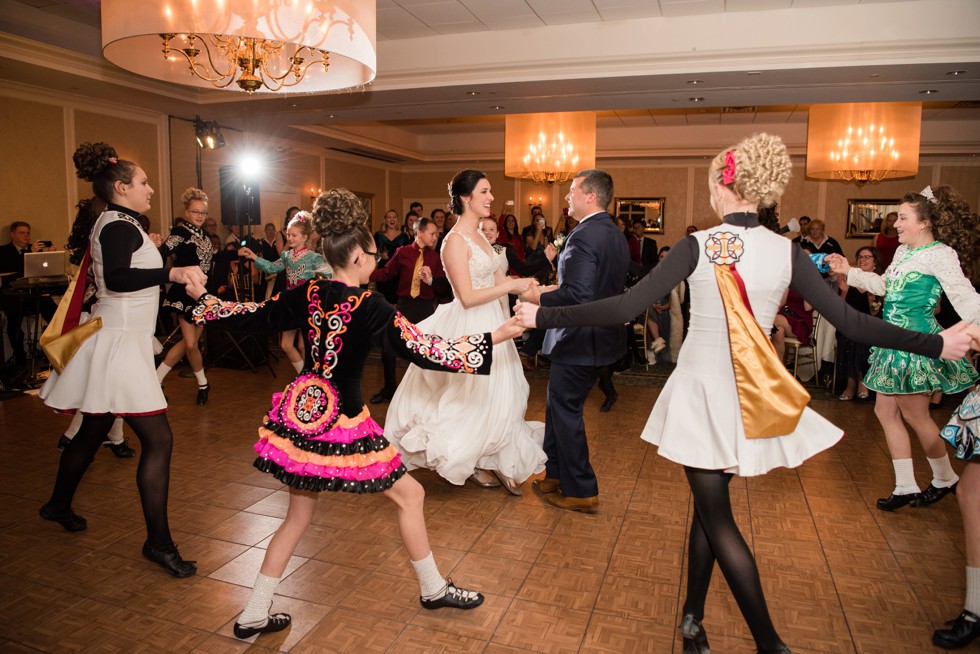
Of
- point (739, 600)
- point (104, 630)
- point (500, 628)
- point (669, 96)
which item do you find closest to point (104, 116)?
point (669, 96)

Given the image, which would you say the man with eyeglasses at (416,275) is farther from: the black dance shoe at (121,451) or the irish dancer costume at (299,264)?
the black dance shoe at (121,451)

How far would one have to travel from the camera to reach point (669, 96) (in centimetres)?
757

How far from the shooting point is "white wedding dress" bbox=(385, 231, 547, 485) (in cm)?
349

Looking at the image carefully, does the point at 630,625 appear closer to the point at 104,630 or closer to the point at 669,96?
the point at 104,630

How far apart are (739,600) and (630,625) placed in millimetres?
660

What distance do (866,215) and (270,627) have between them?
49.8 feet

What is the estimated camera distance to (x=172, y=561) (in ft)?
9.27

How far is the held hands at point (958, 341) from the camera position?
2023mm

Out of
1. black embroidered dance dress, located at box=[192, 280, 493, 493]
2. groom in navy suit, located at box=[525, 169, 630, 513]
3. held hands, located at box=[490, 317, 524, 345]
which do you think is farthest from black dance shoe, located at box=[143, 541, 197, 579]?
groom in navy suit, located at box=[525, 169, 630, 513]

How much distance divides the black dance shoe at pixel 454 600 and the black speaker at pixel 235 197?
9.09m

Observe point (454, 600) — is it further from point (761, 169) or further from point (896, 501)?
point (896, 501)

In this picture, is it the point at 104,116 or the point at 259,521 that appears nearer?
the point at 259,521

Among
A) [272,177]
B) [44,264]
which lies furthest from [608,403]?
[272,177]

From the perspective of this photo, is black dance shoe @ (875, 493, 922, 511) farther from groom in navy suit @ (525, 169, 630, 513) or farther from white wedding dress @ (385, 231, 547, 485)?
white wedding dress @ (385, 231, 547, 485)
